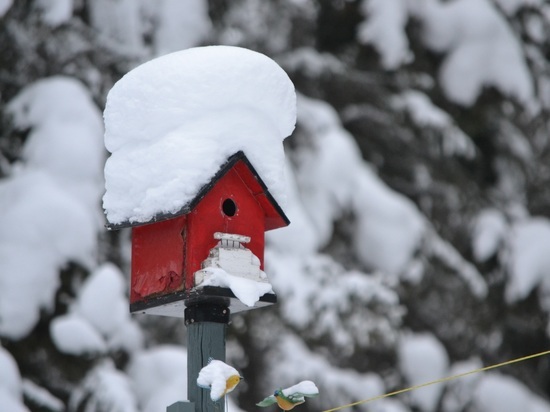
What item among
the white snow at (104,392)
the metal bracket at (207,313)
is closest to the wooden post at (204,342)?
the metal bracket at (207,313)

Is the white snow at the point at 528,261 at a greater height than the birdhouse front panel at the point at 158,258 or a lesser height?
greater

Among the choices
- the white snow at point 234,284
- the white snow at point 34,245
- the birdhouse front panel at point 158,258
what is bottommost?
the white snow at point 234,284

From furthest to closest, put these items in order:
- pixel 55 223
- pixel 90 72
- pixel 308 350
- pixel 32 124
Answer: pixel 308 350 < pixel 90 72 < pixel 32 124 < pixel 55 223

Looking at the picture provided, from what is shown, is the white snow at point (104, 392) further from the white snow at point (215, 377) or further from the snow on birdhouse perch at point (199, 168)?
the white snow at point (215, 377)

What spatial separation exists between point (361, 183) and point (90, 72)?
7.19 ft

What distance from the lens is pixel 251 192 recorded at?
3.33m

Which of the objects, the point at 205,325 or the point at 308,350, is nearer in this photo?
the point at 205,325

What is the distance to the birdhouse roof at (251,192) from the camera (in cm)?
306

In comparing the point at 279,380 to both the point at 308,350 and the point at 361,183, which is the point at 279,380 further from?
the point at 361,183

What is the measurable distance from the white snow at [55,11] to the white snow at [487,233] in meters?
4.30

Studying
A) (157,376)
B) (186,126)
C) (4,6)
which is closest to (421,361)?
(157,376)

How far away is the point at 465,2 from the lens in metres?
8.91

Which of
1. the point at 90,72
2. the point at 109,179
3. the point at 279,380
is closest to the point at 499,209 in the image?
the point at 279,380

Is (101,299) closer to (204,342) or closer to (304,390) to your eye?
(204,342)
